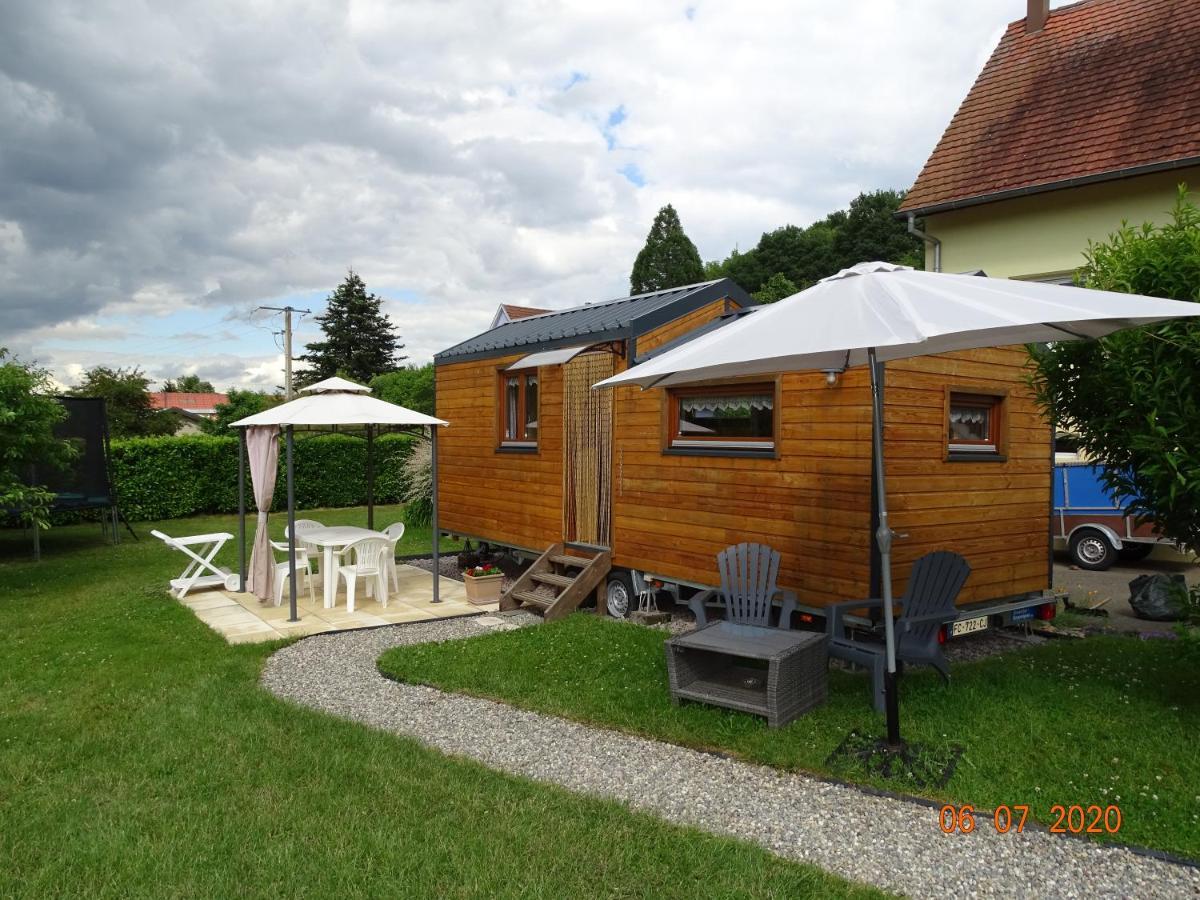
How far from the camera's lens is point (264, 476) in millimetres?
8055

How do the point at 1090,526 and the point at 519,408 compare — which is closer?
the point at 519,408

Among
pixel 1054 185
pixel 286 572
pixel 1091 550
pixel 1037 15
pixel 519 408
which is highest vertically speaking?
pixel 1037 15

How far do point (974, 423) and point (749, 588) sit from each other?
8.11ft

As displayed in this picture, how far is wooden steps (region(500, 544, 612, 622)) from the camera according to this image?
7.37 metres

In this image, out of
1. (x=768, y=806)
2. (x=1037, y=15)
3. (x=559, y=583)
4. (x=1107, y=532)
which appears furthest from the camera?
(x=1037, y=15)

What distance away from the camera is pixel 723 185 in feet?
71.6

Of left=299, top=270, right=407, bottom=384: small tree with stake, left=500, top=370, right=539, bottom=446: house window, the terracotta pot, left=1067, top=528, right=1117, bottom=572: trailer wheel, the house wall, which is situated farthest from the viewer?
left=299, top=270, right=407, bottom=384: small tree with stake

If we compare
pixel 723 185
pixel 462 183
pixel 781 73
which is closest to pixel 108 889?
pixel 781 73

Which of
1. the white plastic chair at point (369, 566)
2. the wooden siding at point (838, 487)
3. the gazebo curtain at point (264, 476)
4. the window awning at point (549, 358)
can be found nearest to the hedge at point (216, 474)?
the gazebo curtain at point (264, 476)

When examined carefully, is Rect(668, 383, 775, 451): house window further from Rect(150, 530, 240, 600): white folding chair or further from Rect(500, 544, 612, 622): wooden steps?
Rect(150, 530, 240, 600): white folding chair

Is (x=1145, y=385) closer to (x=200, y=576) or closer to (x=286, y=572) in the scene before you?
(x=286, y=572)

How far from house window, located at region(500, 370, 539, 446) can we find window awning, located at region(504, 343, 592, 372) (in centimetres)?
46

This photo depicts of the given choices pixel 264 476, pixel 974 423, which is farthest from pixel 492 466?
Answer: pixel 974 423

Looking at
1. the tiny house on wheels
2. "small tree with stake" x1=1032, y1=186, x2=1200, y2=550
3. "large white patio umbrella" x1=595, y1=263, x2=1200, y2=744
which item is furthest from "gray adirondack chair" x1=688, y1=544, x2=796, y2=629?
"small tree with stake" x1=1032, y1=186, x2=1200, y2=550
